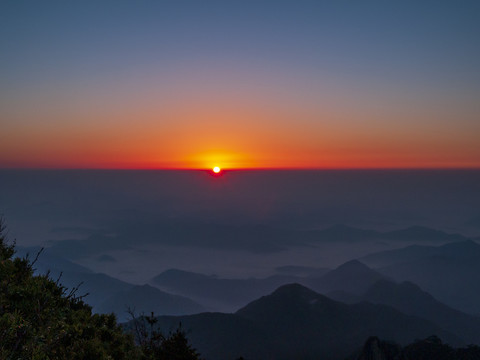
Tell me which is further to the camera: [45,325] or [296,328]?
[296,328]

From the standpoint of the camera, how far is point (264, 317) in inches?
6934

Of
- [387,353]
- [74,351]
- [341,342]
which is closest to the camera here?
[74,351]

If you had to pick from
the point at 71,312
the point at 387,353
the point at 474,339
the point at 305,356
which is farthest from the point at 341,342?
the point at 71,312

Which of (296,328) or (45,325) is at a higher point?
(45,325)

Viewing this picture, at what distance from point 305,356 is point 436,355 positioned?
187ft

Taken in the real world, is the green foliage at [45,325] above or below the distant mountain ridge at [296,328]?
above

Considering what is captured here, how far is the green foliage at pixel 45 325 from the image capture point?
440 inches

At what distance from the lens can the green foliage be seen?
11.2m

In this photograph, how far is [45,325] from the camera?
42.2ft

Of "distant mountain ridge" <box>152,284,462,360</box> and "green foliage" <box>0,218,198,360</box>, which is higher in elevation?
"green foliage" <box>0,218,198,360</box>

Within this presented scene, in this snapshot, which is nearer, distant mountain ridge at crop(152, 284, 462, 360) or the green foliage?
the green foliage

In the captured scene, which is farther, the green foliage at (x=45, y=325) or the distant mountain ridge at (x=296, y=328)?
the distant mountain ridge at (x=296, y=328)

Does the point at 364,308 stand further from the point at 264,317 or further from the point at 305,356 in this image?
the point at 305,356

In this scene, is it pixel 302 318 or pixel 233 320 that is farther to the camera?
pixel 302 318
